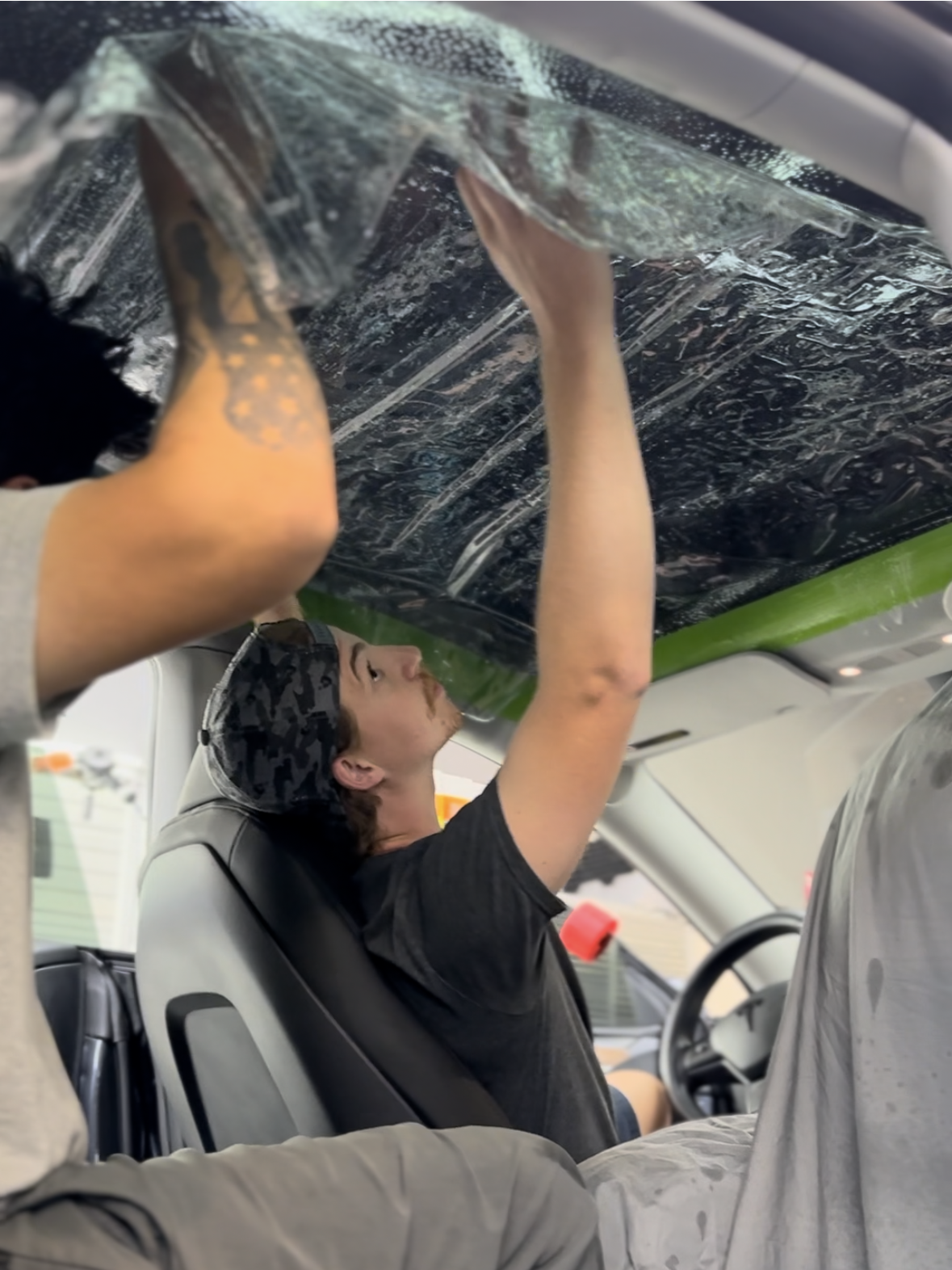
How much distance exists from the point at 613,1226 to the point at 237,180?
2.80 ft

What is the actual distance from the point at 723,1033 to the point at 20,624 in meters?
1.75

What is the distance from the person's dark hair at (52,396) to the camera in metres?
0.85

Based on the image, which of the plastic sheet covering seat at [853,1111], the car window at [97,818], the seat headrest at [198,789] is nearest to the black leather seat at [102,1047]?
the car window at [97,818]

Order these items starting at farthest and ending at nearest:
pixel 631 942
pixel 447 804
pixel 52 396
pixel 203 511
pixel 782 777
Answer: pixel 631 942 → pixel 782 777 → pixel 447 804 → pixel 52 396 → pixel 203 511

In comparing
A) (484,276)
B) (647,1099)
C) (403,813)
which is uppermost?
(484,276)

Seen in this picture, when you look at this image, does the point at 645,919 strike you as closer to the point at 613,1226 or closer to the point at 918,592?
the point at 918,592

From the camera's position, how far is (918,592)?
156 cm

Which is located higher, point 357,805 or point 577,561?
point 577,561

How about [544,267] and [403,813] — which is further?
[403,813]

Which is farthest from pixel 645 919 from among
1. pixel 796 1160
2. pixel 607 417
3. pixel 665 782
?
pixel 607 417

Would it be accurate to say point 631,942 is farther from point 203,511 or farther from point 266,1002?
point 203,511

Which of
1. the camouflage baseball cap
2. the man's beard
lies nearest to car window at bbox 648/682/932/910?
the man's beard

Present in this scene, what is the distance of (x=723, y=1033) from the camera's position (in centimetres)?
214

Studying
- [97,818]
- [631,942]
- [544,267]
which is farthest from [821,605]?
[631,942]
